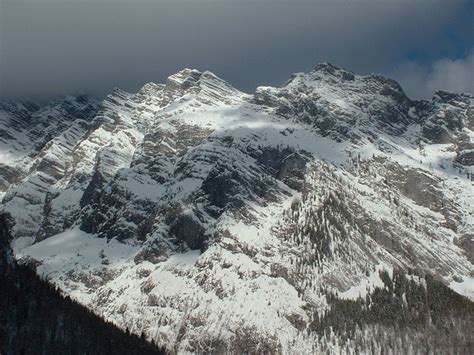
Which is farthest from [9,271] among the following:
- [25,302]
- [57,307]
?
[57,307]

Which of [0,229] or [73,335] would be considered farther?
[73,335]

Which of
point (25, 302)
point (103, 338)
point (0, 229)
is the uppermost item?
point (0, 229)

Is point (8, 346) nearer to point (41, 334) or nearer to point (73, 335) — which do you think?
point (41, 334)

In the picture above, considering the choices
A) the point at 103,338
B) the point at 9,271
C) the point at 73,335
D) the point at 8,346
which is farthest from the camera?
the point at 103,338

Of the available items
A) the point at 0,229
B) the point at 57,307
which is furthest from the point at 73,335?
the point at 0,229

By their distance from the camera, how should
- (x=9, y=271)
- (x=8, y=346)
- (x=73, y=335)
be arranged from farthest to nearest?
(x=73, y=335)
(x=9, y=271)
(x=8, y=346)

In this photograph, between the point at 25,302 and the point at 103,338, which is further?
the point at 103,338

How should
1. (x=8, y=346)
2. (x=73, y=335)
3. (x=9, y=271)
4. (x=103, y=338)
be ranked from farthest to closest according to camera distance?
(x=103, y=338) < (x=73, y=335) < (x=9, y=271) < (x=8, y=346)

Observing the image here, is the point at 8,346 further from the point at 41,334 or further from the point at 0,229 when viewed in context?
the point at 0,229

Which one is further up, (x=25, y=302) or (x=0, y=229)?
(x=0, y=229)
